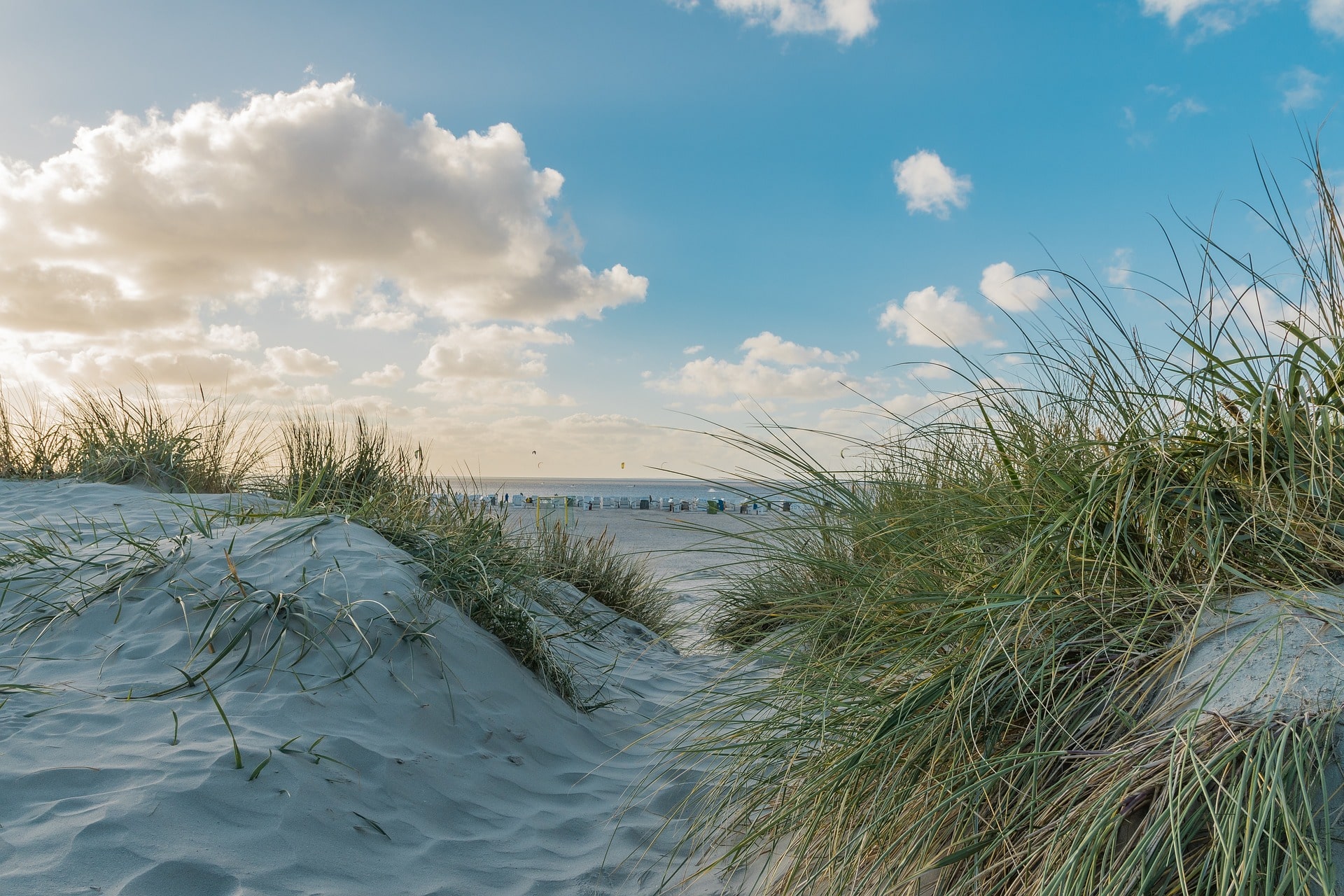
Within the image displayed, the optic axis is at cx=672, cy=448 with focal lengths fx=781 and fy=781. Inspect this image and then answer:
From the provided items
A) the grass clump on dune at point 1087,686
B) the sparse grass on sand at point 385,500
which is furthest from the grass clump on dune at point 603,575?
the grass clump on dune at point 1087,686

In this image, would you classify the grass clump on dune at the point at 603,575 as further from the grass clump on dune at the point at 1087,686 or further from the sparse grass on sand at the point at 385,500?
the grass clump on dune at the point at 1087,686

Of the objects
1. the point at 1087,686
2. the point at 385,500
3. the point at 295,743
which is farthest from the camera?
the point at 385,500

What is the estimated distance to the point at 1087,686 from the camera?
1646mm

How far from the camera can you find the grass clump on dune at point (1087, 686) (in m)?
1.36

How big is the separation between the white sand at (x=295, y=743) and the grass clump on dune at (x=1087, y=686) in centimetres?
59

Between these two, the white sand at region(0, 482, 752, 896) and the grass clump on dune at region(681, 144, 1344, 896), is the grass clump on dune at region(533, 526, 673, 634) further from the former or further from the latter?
the grass clump on dune at region(681, 144, 1344, 896)

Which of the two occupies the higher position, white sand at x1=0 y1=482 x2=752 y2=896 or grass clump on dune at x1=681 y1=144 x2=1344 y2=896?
grass clump on dune at x1=681 y1=144 x2=1344 y2=896

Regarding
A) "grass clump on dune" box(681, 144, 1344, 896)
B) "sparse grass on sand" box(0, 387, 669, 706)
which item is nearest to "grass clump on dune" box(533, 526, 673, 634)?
"sparse grass on sand" box(0, 387, 669, 706)

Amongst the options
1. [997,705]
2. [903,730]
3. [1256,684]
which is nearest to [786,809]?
[903,730]

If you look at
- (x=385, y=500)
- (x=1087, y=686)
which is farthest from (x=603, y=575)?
(x=1087, y=686)

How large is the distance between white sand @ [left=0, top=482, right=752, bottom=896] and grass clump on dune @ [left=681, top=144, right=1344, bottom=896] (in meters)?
0.59

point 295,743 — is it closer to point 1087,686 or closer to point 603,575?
point 1087,686

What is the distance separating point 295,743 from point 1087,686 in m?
2.34

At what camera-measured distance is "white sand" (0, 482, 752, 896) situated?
6.63ft
